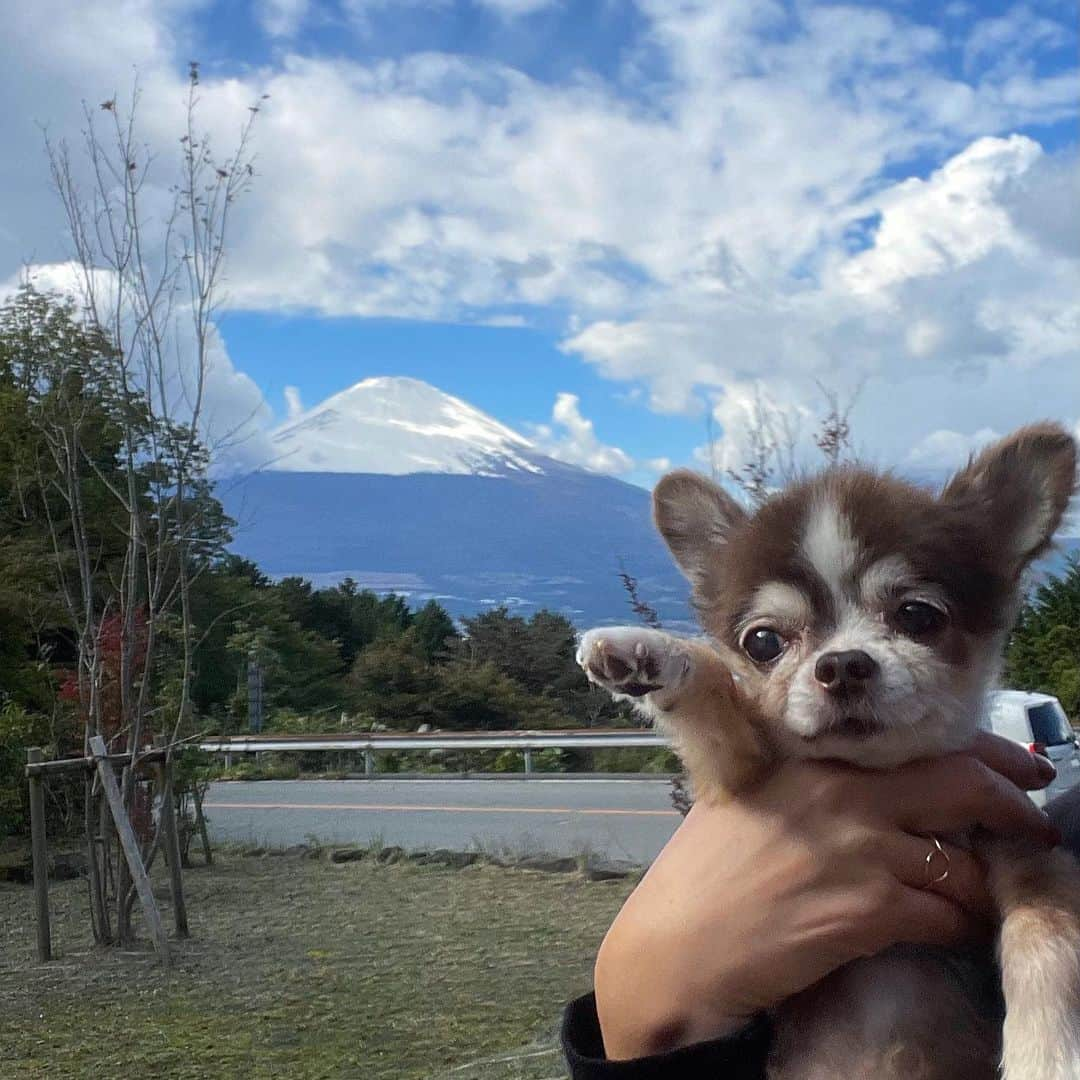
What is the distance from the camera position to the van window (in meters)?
9.35

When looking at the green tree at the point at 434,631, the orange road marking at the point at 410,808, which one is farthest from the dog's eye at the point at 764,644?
the green tree at the point at 434,631

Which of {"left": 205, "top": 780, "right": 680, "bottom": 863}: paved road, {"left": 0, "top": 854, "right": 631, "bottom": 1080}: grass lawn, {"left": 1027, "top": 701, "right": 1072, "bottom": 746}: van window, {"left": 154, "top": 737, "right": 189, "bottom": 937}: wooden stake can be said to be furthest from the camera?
{"left": 205, "top": 780, "right": 680, "bottom": 863}: paved road

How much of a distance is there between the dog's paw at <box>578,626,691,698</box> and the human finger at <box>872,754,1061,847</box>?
0.48 metres

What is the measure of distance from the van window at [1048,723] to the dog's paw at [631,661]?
25.8 ft

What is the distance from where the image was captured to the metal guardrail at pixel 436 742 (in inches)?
711

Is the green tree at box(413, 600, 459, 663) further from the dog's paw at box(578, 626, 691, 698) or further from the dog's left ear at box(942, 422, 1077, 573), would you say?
the dog's paw at box(578, 626, 691, 698)

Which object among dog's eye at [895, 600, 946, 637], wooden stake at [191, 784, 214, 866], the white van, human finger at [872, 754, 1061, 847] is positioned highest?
dog's eye at [895, 600, 946, 637]

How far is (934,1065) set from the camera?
2148 millimetres

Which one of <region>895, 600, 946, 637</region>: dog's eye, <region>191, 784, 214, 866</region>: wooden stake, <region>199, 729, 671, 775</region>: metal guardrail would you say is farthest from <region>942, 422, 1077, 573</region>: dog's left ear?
<region>199, 729, 671, 775</region>: metal guardrail

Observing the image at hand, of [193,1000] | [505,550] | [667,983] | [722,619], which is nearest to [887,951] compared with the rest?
[667,983]

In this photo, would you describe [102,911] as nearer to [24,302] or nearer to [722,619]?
[722,619]

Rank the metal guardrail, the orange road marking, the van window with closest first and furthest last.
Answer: the van window, the orange road marking, the metal guardrail

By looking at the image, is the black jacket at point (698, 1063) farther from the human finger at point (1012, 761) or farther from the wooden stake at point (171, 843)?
the wooden stake at point (171, 843)

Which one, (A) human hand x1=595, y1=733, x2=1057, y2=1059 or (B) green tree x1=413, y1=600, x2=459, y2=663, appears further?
(B) green tree x1=413, y1=600, x2=459, y2=663
